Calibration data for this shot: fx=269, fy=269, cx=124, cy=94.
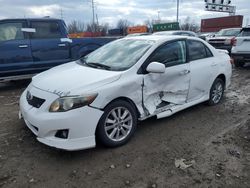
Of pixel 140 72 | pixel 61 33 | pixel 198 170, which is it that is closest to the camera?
pixel 198 170

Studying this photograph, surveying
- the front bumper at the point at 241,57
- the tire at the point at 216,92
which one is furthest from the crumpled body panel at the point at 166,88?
the front bumper at the point at 241,57

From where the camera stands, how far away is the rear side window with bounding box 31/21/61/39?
762 cm

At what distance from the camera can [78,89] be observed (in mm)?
3578

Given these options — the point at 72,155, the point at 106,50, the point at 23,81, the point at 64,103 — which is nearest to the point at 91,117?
the point at 64,103

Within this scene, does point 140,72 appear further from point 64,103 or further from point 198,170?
point 198,170

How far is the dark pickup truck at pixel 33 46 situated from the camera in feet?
23.6

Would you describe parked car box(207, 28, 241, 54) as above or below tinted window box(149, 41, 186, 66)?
below

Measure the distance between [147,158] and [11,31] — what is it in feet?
18.2

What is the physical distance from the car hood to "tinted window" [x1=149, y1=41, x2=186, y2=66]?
906 millimetres

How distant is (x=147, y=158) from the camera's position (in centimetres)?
369

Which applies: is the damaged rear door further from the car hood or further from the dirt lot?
the car hood

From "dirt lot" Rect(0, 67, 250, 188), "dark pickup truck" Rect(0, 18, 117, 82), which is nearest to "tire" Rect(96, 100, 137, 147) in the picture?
"dirt lot" Rect(0, 67, 250, 188)

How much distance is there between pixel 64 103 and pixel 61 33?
517cm

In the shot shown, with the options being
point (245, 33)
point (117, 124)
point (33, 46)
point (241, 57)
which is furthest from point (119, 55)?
A: point (245, 33)
